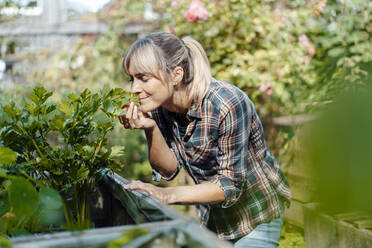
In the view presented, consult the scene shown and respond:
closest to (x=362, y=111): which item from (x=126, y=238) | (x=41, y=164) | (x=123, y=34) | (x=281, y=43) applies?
(x=126, y=238)

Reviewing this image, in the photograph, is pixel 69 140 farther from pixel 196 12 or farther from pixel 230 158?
pixel 196 12

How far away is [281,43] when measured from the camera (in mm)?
3949

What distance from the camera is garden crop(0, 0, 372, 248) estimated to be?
24cm

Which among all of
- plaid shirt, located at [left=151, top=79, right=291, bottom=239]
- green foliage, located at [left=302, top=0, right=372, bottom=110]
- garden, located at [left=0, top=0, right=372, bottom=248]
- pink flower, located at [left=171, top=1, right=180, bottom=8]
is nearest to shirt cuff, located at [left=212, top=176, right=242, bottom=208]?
plaid shirt, located at [left=151, top=79, right=291, bottom=239]

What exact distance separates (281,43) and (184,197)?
9.83 ft

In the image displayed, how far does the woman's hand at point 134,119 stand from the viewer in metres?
1.48

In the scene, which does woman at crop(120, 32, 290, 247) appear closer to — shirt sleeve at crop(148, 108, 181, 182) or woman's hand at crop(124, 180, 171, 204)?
shirt sleeve at crop(148, 108, 181, 182)

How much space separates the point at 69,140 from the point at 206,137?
1.88 ft

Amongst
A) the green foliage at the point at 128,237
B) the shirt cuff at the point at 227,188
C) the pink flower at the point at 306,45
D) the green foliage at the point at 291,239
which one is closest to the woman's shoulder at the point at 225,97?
the shirt cuff at the point at 227,188

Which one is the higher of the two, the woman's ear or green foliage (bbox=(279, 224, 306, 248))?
the woman's ear

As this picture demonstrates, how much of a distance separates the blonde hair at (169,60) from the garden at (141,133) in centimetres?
20

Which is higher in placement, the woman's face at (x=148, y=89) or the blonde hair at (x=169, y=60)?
the blonde hair at (x=169, y=60)

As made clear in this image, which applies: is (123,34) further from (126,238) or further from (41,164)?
(126,238)

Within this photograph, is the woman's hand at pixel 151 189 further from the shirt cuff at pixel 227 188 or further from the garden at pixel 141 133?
the shirt cuff at pixel 227 188
